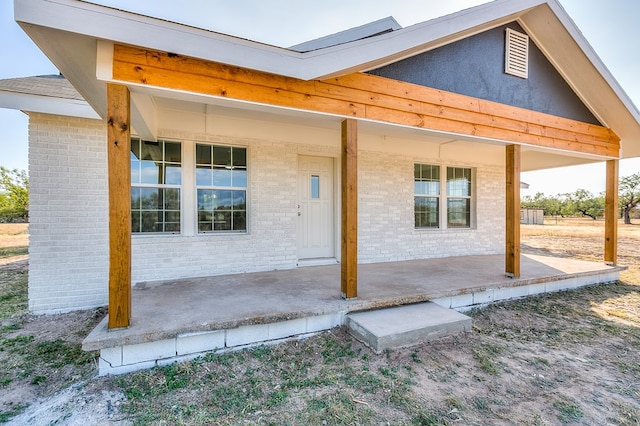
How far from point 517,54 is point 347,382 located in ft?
18.0

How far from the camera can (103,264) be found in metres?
4.34

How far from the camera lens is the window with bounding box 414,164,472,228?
6828 millimetres

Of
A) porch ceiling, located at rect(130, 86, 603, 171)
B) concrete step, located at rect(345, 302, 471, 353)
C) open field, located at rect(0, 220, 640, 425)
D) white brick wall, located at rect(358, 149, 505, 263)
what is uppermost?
porch ceiling, located at rect(130, 86, 603, 171)

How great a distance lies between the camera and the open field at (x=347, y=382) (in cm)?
219

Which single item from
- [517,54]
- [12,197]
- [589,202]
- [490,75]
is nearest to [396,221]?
[490,75]

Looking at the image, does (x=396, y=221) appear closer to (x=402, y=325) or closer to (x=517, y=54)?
(x=402, y=325)

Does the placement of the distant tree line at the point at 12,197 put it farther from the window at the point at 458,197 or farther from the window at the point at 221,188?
the window at the point at 458,197

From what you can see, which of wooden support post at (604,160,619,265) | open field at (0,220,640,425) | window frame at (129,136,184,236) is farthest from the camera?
wooden support post at (604,160,619,265)

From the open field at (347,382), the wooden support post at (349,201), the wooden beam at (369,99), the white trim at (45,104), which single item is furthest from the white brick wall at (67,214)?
the wooden support post at (349,201)

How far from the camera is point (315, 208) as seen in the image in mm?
5840

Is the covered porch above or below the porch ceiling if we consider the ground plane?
below

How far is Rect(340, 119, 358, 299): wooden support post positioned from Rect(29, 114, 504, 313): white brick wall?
6.41 feet

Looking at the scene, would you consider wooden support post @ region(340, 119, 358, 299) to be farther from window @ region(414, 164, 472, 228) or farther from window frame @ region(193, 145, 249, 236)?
window @ region(414, 164, 472, 228)

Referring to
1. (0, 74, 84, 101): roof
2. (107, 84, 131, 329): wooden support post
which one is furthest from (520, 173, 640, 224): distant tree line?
(0, 74, 84, 101): roof
